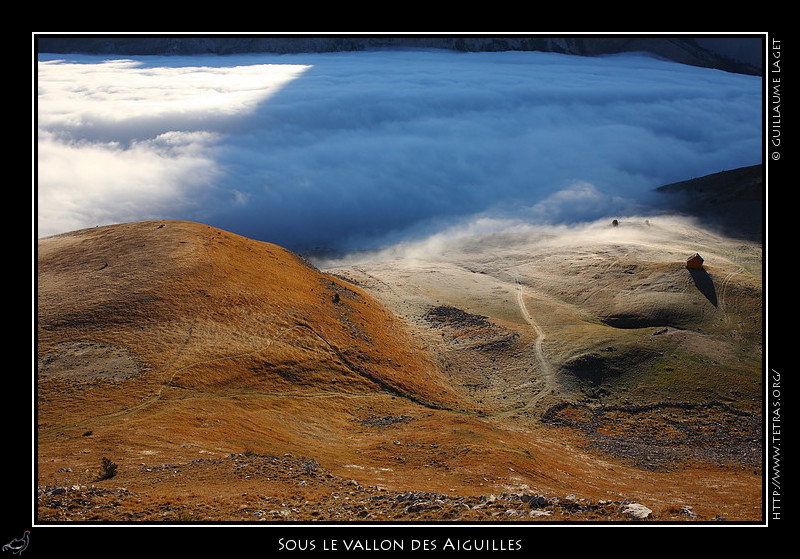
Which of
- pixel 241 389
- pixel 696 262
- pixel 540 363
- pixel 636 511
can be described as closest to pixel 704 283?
pixel 696 262

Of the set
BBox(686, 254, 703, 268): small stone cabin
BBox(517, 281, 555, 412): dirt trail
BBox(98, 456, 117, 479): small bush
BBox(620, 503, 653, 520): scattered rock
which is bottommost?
BBox(517, 281, 555, 412): dirt trail

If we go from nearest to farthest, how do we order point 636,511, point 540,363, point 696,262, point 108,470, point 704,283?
point 636,511 < point 108,470 < point 540,363 < point 704,283 < point 696,262

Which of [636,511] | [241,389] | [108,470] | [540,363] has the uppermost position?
[108,470]

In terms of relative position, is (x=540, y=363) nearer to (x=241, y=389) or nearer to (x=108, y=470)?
(x=241, y=389)

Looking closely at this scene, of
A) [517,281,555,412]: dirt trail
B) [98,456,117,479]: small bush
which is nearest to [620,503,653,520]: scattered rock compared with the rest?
[98,456,117,479]: small bush

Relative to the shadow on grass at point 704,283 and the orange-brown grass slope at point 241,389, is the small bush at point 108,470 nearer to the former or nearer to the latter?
the orange-brown grass slope at point 241,389

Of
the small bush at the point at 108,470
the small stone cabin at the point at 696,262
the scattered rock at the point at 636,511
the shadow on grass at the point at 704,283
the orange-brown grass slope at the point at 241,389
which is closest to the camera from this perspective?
the scattered rock at the point at 636,511

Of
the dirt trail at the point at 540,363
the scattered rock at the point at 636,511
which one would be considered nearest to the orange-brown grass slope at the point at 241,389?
the scattered rock at the point at 636,511

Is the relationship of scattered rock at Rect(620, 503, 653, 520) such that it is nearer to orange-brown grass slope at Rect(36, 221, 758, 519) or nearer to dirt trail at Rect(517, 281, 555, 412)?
orange-brown grass slope at Rect(36, 221, 758, 519)

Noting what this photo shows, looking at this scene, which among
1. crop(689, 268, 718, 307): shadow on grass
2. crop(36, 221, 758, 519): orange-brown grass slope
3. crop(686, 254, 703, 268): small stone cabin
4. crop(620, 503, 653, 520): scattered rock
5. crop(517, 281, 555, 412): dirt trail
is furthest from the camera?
crop(686, 254, 703, 268): small stone cabin

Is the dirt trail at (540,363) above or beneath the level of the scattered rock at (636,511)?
beneath

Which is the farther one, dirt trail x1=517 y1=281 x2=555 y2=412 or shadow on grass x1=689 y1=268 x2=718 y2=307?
shadow on grass x1=689 y1=268 x2=718 y2=307
